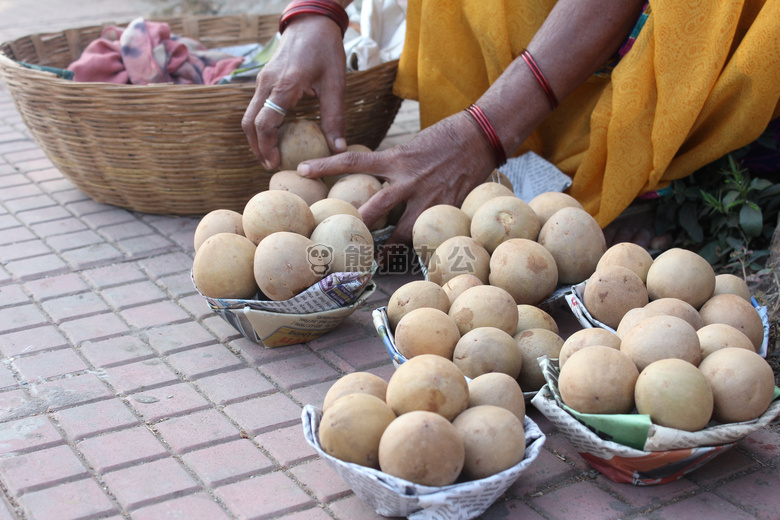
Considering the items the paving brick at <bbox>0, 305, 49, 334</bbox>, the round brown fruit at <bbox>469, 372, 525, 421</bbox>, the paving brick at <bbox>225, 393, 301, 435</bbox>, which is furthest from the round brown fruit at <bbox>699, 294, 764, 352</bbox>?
the paving brick at <bbox>0, 305, 49, 334</bbox>

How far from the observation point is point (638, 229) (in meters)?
2.90

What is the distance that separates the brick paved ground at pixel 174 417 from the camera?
62.4 inches

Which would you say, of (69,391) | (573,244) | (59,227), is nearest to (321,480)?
(69,391)

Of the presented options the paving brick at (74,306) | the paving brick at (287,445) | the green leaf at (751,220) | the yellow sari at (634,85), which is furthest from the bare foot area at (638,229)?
the paving brick at (74,306)

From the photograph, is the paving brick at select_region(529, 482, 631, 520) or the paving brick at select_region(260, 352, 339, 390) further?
the paving brick at select_region(260, 352, 339, 390)

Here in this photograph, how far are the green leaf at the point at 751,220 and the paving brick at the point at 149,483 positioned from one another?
207 centimetres

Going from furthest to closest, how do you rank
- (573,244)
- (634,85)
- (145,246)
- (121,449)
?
(145,246) < (634,85) < (573,244) < (121,449)

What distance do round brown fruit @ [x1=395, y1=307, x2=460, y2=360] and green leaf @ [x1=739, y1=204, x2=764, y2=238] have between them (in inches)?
53.6

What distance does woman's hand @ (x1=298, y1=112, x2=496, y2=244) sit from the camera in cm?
251

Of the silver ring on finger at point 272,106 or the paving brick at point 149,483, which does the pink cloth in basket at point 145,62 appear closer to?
the silver ring on finger at point 272,106

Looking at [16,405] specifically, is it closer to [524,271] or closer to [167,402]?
[167,402]

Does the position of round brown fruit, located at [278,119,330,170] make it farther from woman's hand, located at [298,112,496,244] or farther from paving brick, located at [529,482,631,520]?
paving brick, located at [529,482,631,520]

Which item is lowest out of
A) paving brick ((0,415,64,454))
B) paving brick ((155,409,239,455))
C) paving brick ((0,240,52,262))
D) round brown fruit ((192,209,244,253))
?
paving brick ((155,409,239,455))

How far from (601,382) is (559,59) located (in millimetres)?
1459
